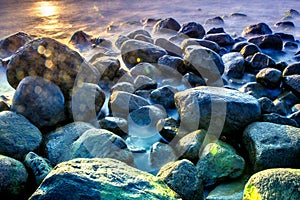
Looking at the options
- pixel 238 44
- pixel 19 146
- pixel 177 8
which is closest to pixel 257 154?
pixel 19 146

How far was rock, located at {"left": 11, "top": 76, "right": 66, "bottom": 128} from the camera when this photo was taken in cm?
352

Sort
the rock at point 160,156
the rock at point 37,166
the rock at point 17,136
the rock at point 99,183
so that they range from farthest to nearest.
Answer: the rock at point 160,156, the rock at point 17,136, the rock at point 37,166, the rock at point 99,183

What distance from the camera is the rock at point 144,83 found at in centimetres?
439

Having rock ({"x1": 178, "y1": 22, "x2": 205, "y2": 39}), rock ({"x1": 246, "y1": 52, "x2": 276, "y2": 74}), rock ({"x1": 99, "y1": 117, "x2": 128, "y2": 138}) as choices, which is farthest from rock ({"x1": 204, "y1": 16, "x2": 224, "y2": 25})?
rock ({"x1": 99, "y1": 117, "x2": 128, "y2": 138})

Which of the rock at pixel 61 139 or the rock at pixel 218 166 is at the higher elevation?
the rock at pixel 61 139

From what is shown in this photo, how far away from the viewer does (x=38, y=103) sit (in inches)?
139

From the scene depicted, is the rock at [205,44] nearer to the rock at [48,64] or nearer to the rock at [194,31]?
the rock at [194,31]

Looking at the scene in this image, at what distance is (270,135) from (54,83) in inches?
92.5

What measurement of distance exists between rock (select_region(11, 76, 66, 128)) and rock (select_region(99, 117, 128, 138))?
1.65 feet

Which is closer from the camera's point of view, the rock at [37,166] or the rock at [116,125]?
the rock at [37,166]

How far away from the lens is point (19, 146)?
3.06 meters

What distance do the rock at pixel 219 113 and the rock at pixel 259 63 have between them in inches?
74.6

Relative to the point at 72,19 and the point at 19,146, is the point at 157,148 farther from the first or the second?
the point at 72,19

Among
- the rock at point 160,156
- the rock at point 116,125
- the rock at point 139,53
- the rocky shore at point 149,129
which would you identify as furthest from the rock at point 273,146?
the rock at point 139,53
